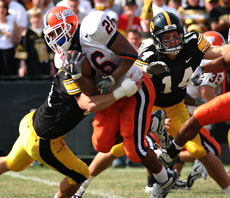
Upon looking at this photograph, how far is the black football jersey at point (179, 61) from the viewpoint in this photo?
5.25m

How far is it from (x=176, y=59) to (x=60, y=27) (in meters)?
1.37

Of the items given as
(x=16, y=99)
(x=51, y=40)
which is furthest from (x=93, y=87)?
(x=16, y=99)

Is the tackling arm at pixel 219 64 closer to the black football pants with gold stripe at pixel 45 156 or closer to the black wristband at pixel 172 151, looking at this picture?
the black wristband at pixel 172 151

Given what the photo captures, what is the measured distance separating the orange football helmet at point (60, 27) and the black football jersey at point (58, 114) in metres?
0.24

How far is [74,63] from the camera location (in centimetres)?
409

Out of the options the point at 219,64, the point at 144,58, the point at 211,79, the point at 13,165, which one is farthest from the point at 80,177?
the point at 211,79

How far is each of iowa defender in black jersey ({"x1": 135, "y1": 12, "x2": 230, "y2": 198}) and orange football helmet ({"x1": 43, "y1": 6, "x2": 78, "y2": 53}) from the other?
848mm

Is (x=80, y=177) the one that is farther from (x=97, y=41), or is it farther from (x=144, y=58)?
(x=144, y=58)

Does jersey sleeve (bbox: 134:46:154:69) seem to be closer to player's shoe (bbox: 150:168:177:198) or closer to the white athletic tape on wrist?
player's shoe (bbox: 150:168:177:198)

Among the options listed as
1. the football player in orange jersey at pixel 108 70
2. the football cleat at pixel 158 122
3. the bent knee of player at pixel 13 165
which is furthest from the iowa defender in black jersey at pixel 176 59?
the bent knee of player at pixel 13 165

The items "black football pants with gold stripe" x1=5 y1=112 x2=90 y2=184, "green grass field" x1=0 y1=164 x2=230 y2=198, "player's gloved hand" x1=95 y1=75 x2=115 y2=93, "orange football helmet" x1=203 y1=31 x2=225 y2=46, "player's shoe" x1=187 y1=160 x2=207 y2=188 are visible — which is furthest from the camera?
"orange football helmet" x1=203 y1=31 x2=225 y2=46

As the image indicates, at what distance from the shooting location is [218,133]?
341 inches

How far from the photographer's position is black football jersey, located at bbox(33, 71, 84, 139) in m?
4.48

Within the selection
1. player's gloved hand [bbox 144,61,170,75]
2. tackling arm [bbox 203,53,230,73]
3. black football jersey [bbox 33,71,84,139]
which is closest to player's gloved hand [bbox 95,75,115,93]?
black football jersey [bbox 33,71,84,139]
